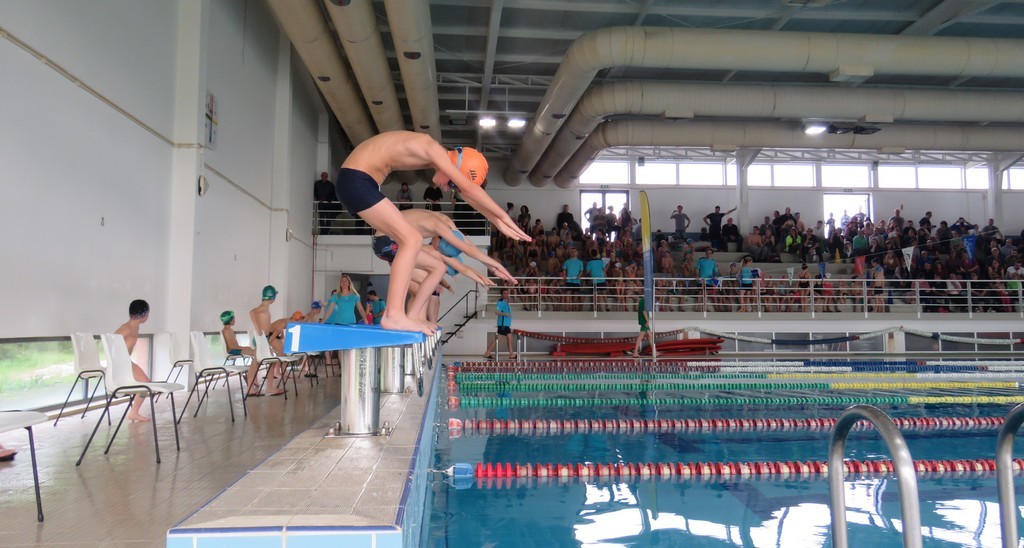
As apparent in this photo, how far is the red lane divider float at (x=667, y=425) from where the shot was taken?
19.2 feet

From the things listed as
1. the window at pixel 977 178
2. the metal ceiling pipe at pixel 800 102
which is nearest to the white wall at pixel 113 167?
the metal ceiling pipe at pixel 800 102

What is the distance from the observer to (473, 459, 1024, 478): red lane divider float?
4281 millimetres

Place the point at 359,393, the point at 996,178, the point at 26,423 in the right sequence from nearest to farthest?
the point at 26,423, the point at 359,393, the point at 996,178

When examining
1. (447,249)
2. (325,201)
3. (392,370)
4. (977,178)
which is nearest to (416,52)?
(447,249)

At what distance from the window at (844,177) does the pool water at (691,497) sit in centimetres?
1556

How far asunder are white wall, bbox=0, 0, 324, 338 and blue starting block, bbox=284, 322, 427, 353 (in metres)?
3.35

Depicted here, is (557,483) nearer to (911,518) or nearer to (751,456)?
(751,456)

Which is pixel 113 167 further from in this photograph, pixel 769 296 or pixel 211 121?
pixel 769 296

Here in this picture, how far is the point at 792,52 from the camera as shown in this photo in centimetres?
921

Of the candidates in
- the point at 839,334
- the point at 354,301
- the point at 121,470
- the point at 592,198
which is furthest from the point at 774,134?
the point at 121,470

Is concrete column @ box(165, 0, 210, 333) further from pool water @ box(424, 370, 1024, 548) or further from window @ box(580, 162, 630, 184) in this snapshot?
window @ box(580, 162, 630, 184)

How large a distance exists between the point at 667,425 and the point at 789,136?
9.69m

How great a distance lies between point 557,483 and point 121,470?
2.48m

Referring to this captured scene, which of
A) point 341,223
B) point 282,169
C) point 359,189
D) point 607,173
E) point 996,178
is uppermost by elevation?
point 607,173
